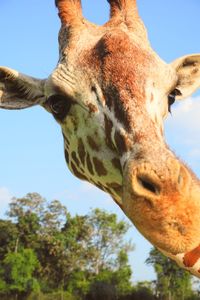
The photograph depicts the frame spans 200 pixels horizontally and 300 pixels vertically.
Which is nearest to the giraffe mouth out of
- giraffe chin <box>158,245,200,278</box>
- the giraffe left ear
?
giraffe chin <box>158,245,200,278</box>

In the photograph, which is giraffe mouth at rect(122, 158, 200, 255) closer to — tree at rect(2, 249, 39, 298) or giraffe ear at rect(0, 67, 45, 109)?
giraffe ear at rect(0, 67, 45, 109)

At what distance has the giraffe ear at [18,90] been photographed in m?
6.19

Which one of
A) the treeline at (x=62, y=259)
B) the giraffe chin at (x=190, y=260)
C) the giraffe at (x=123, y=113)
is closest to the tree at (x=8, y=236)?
the treeline at (x=62, y=259)

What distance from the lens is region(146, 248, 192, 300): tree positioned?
81.8m

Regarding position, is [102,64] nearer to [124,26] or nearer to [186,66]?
[124,26]

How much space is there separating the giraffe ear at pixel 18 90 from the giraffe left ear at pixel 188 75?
1.74 meters

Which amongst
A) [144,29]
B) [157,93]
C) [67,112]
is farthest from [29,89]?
[157,93]

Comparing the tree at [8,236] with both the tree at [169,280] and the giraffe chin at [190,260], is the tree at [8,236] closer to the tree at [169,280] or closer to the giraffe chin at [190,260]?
the tree at [169,280]

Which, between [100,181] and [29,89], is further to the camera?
[29,89]

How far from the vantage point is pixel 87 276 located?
91.9 meters

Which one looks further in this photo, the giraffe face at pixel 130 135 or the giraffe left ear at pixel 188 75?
the giraffe left ear at pixel 188 75

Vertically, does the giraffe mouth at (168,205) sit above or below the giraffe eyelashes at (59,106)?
below

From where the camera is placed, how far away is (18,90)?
6.40m

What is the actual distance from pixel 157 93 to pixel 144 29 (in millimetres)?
1348
